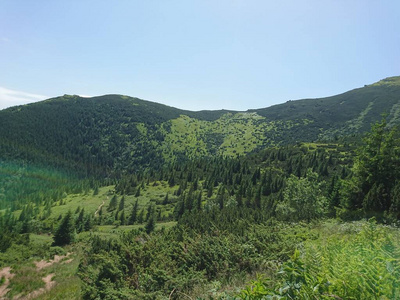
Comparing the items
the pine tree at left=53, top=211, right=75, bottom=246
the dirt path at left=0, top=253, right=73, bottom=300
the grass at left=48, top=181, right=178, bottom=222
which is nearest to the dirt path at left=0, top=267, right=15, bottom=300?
the dirt path at left=0, top=253, right=73, bottom=300

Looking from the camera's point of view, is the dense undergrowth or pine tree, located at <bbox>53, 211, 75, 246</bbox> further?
pine tree, located at <bbox>53, 211, 75, 246</bbox>

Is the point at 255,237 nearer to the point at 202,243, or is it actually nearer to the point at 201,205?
the point at 202,243

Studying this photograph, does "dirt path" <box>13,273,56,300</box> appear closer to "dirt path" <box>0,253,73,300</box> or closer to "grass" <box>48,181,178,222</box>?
"dirt path" <box>0,253,73,300</box>

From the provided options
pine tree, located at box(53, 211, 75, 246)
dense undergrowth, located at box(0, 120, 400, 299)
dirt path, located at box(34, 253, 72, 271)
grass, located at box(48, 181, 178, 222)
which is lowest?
grass, located at box(48, 181, 178, 222)

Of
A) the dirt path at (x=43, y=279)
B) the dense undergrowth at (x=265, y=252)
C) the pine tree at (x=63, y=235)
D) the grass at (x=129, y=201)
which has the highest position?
the dense undergrowth at (x=265, y=252)

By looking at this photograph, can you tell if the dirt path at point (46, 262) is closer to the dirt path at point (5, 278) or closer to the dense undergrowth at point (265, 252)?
the dense undergrowth at point (265, 252)

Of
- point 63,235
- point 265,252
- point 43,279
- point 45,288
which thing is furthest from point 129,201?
point 265,252

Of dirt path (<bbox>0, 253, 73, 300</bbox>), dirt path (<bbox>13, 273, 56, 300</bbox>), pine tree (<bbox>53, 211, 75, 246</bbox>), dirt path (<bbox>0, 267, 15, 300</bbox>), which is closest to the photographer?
dirt path (<bbox>13, 273, 56, 300</bbox>)

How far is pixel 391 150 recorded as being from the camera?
19812 millimetres

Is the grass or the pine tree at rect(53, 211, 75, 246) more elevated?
the pine tree at rect(53, 211, 75, 246)

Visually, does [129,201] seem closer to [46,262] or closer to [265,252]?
[46,262]

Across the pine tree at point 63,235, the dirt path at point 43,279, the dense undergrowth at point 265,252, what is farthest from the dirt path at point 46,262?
the pine tree at point 63,235

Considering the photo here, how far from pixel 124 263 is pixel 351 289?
1098 centimetres

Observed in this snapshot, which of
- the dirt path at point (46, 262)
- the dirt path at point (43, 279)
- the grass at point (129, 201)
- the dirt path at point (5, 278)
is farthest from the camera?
the grass at point (129, 201)
